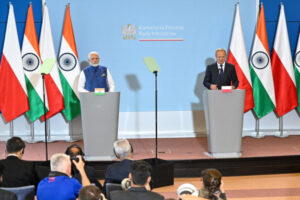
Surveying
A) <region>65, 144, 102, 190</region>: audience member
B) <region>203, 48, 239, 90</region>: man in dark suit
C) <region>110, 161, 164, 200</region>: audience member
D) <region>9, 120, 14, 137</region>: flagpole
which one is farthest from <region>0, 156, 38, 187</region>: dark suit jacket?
<region>9, 120, 14, 137</region>: flagpole

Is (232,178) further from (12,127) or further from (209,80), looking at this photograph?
(12,127)

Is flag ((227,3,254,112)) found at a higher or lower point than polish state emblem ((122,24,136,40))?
lower

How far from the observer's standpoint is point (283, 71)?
7.82 metres

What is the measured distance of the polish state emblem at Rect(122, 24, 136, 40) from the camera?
25.7ft

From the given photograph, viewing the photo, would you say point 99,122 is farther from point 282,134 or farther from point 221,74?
point 282,134

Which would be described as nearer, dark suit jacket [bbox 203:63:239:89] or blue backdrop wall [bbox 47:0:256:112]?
dark suit jacket [bbox 203:63:239:89]

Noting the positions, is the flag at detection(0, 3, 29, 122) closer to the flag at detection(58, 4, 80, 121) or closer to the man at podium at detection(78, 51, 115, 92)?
the flag at detection(58, 4, 80, 121)

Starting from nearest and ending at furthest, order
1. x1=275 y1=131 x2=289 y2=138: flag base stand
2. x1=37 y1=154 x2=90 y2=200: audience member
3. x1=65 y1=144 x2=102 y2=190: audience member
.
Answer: x1=37 y1=154 x2=90 y2=200: audience member → x1=65 y1=144 x2=102 y2=190: audience member → x1=275 y1=131 x2=289 y2=138: flag base stand

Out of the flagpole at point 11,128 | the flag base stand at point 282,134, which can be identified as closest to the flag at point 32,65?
the flagpole at point 11,128

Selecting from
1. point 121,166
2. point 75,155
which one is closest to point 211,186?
point 121,166

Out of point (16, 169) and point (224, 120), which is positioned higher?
point (224, 120)

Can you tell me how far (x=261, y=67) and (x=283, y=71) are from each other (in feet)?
1.26

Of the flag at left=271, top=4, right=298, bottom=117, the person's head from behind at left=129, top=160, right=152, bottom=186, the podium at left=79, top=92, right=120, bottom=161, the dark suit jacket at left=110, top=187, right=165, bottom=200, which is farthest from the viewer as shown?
the flag at left=271, top=4, right=298, bottom=117

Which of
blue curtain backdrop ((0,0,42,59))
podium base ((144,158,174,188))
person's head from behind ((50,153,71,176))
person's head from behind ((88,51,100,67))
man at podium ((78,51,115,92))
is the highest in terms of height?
blue curtain backdrop ((0,0,42,59))
